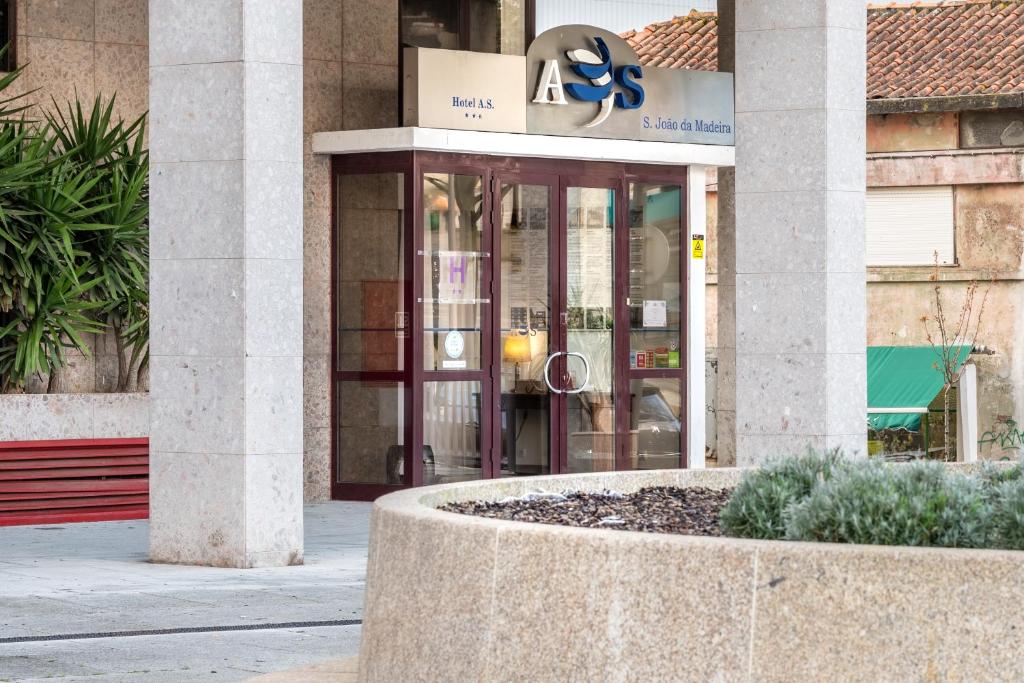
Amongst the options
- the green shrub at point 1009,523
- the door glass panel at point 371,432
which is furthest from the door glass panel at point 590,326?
the green shrub at point 1009,523

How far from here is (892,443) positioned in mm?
26859

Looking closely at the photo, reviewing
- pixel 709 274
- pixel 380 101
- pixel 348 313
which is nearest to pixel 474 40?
pixel 380 101

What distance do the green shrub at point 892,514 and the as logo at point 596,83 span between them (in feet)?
33.4

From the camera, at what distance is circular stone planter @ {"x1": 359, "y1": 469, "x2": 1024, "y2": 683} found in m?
4.91

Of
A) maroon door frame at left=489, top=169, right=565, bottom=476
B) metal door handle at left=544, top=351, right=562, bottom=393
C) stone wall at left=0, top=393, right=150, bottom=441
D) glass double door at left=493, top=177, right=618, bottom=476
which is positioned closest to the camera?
stone wall at left=0, top=393, right=150, bottom=441

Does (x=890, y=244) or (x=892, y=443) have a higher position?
(x=890, y=244)

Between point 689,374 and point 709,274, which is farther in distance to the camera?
point 709,274

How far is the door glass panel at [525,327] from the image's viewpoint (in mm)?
15758

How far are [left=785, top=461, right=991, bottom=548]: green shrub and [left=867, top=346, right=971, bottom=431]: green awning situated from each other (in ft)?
69.6

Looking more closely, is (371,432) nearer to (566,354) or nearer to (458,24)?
(566,354)

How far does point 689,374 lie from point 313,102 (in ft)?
14.6

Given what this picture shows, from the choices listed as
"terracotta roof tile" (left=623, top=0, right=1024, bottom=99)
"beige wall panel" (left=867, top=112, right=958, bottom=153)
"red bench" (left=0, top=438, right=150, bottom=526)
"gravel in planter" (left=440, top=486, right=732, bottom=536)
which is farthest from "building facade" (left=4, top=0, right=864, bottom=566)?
"terracotta roof tile" (left=623, top=0, right=1024, bottom=99)

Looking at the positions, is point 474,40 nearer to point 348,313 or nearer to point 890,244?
point 348,313

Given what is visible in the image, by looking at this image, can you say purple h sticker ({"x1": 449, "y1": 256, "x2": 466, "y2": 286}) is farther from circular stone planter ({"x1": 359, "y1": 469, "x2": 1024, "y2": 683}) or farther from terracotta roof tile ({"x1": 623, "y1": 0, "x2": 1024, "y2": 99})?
terracotta roof tile ({"x1": 623, "y1": 0, "x2": 1024, "y2": 99})
